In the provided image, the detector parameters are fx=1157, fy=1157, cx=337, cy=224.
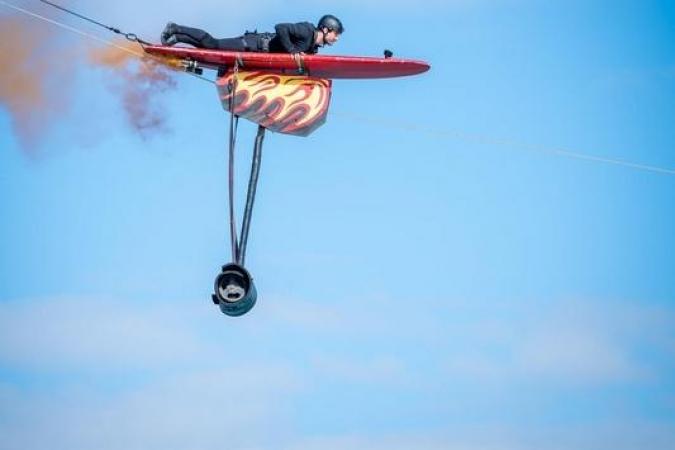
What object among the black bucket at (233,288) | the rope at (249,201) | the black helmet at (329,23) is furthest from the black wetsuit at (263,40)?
the black bucket at (233,288)

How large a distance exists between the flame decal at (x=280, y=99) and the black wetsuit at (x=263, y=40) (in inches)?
18.4

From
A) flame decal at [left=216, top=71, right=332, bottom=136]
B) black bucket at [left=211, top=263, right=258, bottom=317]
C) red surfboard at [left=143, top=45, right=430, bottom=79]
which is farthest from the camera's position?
red surfboard at [left=143, top=45, right=430, bottom=79]

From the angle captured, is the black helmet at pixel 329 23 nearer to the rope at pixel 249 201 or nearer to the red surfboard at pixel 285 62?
the red surfboard at pixel 285 62

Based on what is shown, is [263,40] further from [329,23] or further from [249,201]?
[249,201]

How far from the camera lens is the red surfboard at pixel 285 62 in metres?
19.0

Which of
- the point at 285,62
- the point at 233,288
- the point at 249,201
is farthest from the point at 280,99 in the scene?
the point at 233,288

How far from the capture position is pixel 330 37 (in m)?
19.6

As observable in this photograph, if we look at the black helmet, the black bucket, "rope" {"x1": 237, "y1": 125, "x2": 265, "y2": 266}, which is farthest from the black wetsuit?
the black bucket

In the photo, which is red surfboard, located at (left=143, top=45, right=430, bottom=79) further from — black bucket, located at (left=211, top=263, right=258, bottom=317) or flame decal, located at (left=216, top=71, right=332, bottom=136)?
black bucket, located at (left=211, top=263, right=258, bottom=317)

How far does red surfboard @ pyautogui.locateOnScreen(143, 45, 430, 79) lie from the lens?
A: 1902cm

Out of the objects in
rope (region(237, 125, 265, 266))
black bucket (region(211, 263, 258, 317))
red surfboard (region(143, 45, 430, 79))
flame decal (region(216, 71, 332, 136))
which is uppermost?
red surfboard (region(143, 45, 430, 79))

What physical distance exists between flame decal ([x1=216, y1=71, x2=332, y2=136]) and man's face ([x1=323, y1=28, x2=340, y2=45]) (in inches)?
26.9

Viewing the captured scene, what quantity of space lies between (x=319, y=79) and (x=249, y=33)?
143 cm

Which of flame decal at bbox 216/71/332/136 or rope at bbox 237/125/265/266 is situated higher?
flame decal at bbox 216/71/332/136
